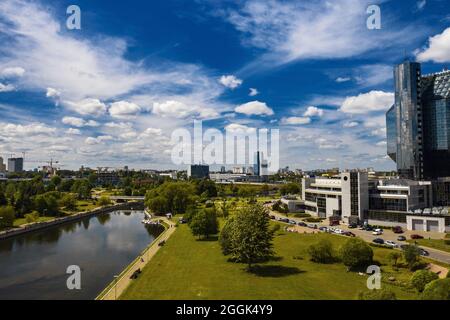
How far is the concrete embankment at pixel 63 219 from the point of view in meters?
61.6

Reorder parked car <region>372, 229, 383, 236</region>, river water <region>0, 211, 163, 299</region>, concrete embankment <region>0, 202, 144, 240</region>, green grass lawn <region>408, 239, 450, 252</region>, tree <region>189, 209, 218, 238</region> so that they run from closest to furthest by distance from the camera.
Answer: river water <region>0, 211, 163, 299</region>, green grass lawn <region>408, 239, 450, 252</region>, parked car <region>372, 229, 383, 236</region>, tree <region>189, 209, 218, 238</region>, concrete embankment <region>0, 202, 144, 240</region>

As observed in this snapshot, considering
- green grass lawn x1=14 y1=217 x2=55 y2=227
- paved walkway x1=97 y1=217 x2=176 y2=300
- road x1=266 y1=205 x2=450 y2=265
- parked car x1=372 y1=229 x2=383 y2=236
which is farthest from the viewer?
green grass lawn x1=14 y1=217 x2=55 y2=227

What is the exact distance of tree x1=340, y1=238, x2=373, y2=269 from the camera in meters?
34.1

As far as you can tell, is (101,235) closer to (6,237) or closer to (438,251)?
(6,237)

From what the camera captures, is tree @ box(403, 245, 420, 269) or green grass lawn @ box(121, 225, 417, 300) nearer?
green grass lawn @ box(121, 225, 417, 300)

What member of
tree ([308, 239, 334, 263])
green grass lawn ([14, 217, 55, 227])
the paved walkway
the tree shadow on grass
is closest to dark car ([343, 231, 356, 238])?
tree ([308, 239, 334, 263])

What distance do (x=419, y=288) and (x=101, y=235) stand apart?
5248 centimetres

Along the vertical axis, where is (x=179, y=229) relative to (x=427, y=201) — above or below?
below

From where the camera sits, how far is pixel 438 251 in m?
40.5

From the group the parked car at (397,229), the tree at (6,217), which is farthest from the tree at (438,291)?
the tree at (6,217)

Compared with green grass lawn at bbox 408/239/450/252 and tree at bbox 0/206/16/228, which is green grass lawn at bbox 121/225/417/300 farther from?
tree at bbox 0/206/16/228

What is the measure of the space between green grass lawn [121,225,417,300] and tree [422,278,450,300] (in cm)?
501

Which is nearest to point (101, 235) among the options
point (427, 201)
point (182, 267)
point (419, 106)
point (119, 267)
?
point (119, 267)

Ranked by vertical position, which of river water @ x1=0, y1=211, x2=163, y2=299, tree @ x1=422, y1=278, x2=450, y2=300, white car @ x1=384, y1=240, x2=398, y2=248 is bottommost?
river water @ x1=0, y1=211, x2=163, y2=299
